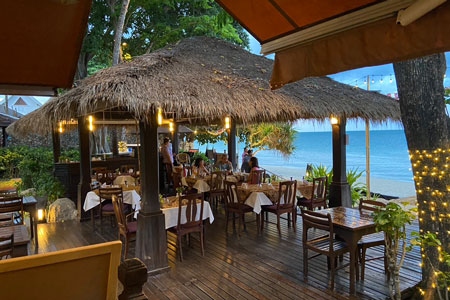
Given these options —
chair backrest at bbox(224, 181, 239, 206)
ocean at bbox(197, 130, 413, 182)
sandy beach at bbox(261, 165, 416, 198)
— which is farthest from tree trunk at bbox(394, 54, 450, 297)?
ocean at bbox(197, 130, 413, 182)

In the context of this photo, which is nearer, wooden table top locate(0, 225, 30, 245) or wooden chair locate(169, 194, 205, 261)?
wooden table top locate(0, 225, 30, 245)

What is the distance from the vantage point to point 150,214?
15.2ft

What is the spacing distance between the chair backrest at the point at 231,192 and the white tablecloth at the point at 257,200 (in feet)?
0.92

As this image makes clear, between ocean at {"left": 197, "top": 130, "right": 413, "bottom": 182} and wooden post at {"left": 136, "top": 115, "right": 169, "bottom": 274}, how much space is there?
27670mm

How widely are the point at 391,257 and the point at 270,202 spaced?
3.03 metres

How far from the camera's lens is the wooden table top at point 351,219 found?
146 inches

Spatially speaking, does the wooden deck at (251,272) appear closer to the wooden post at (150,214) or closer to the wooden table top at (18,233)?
the wooden post at (150,214)

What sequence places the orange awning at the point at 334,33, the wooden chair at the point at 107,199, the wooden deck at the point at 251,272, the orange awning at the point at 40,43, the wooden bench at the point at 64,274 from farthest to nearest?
1. the wooden chair at the point at 107,199
2. the wooden deck at the point at 251,272
3. the orange awning at the point at 40,43
4. the orange awning at the point at 334,33
5. the wooden bench at the point at 64,274

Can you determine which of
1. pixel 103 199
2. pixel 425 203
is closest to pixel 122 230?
pixel 103 199

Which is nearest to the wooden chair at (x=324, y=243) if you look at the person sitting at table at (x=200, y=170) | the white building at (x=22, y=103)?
the person sitting at table at (x=200, y=170)

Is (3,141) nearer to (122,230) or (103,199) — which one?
(103,199)

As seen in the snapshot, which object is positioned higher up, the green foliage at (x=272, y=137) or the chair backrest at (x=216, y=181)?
the green foliage at (x=272, y=137)

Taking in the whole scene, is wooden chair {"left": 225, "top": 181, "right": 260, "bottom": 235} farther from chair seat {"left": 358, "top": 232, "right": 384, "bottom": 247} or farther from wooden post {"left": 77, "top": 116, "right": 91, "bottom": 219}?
wooden post {"left": 77, "top": 116, "right": 91, "bottom": 219}

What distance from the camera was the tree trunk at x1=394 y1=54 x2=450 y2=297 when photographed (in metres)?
3.28
